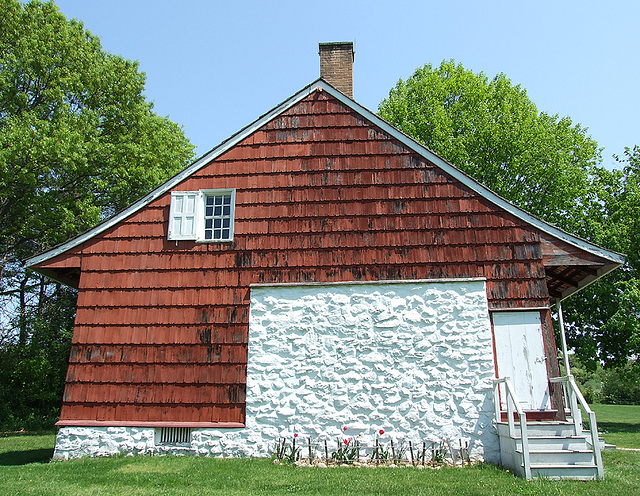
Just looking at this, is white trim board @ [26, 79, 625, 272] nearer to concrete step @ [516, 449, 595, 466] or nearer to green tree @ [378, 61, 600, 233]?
concrete step @ [516, 449, 595, 466]

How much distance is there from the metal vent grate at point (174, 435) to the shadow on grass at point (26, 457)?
244cm

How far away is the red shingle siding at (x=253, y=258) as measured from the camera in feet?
31.2

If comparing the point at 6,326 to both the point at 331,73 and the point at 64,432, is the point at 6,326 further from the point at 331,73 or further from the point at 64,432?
the point at 331,73

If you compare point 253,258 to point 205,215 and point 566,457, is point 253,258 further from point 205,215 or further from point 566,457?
point 566,457

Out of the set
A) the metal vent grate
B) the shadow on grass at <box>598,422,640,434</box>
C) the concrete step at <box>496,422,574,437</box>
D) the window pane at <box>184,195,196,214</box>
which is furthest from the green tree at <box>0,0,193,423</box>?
the shadow on grass at <box>598,422,640,434</box>

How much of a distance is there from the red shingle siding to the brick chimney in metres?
1.45

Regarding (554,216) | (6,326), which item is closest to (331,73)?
(554,216)

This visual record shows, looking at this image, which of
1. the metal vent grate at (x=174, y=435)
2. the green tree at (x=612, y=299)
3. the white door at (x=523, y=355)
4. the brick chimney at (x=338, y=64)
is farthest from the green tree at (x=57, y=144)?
the green tree at (x=612, y=299)

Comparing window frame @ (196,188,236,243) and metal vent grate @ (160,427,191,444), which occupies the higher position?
window frame @ (196,188,236,243)

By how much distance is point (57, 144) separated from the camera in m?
17.2

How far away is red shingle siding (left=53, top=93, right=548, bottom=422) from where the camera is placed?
9516mm

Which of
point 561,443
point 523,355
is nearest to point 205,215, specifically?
point 523,355

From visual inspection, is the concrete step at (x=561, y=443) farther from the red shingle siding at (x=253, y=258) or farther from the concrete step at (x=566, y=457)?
the red shingle siding at (x=253, y=258)

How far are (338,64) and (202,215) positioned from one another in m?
5.00
